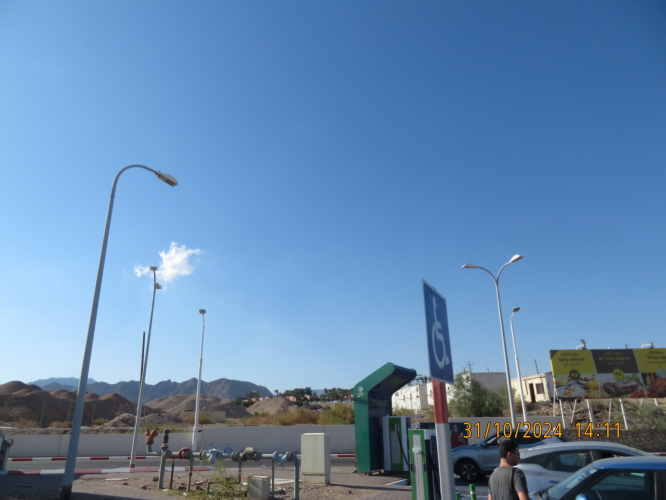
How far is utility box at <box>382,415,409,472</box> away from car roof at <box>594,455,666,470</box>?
34.1 ft

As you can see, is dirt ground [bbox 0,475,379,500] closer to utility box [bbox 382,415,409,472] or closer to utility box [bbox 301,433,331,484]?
utility box [bbox 301,433,331,484]

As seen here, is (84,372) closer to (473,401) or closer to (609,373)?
(473,401)

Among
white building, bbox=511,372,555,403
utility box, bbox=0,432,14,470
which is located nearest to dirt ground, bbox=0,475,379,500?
utility box, bbox=0,432,14,470

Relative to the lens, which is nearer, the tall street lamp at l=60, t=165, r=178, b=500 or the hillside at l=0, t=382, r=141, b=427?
the tall street lamp at l=60, t=165, r=178, b=500

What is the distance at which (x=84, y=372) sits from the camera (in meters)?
10.4

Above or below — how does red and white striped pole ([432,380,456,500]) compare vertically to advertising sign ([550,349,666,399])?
below

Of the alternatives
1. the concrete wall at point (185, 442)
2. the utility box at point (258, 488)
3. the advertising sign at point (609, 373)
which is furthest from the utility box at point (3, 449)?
the advertising sign at point (609, 373)

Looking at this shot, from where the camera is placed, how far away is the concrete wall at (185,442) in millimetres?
23172

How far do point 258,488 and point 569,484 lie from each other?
266 inches

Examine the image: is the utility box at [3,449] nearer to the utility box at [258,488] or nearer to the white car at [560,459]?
the utility box at [258,488]

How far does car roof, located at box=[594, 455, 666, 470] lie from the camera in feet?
14.2

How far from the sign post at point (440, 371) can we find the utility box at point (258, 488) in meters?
6.48

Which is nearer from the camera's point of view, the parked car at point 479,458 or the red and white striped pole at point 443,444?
the red and white striped pole at point 443,444

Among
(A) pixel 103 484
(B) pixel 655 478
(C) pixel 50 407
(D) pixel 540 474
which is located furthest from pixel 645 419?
(C) pixel 50 407
